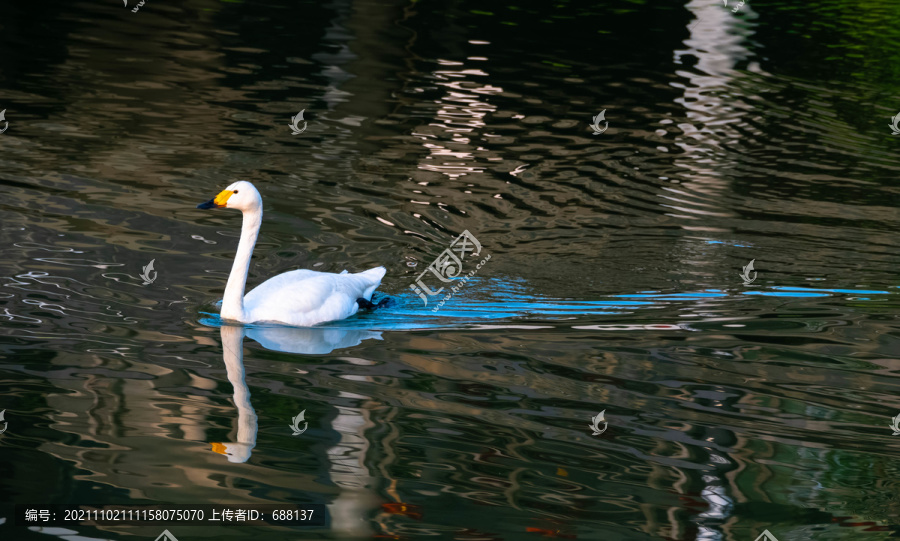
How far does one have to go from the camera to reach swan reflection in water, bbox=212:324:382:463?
7.26 meters

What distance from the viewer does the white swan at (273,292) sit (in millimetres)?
8610

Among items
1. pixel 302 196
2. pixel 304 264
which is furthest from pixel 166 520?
pixel 302 196

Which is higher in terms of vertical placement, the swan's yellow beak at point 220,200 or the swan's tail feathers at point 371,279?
the swan's yellow beak at point 220,200

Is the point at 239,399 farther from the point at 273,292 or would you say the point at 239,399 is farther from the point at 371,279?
the point at 371,279

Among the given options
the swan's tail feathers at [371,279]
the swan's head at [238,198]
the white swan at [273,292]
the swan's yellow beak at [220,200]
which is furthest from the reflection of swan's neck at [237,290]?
the swan's tail feathers at [371,279]

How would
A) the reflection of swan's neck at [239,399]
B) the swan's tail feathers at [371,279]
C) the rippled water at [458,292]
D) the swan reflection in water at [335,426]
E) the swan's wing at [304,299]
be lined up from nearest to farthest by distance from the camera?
the swan reflection in water at [335,426] → the rippled water at [458,292] → the reflection of swan's neck at [239,399] → the swan's wing at [304,299] → the swan's tail feathers at [371,279]

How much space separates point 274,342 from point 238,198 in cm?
120

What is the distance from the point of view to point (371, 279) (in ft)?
31.3

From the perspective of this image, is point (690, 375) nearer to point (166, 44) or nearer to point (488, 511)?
point (488, 511)

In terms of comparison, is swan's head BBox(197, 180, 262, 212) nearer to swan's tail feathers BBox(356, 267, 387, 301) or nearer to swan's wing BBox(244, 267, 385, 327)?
swan's wing BBox(244, 267, 385, 327)

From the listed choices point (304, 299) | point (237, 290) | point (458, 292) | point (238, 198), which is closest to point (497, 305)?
point (458, 292)

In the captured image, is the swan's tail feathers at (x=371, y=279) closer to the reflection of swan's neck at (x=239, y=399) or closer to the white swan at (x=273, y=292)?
the white swan at (x=273, y=292)

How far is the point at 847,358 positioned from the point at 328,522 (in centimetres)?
475

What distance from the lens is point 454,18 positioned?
25.8m
